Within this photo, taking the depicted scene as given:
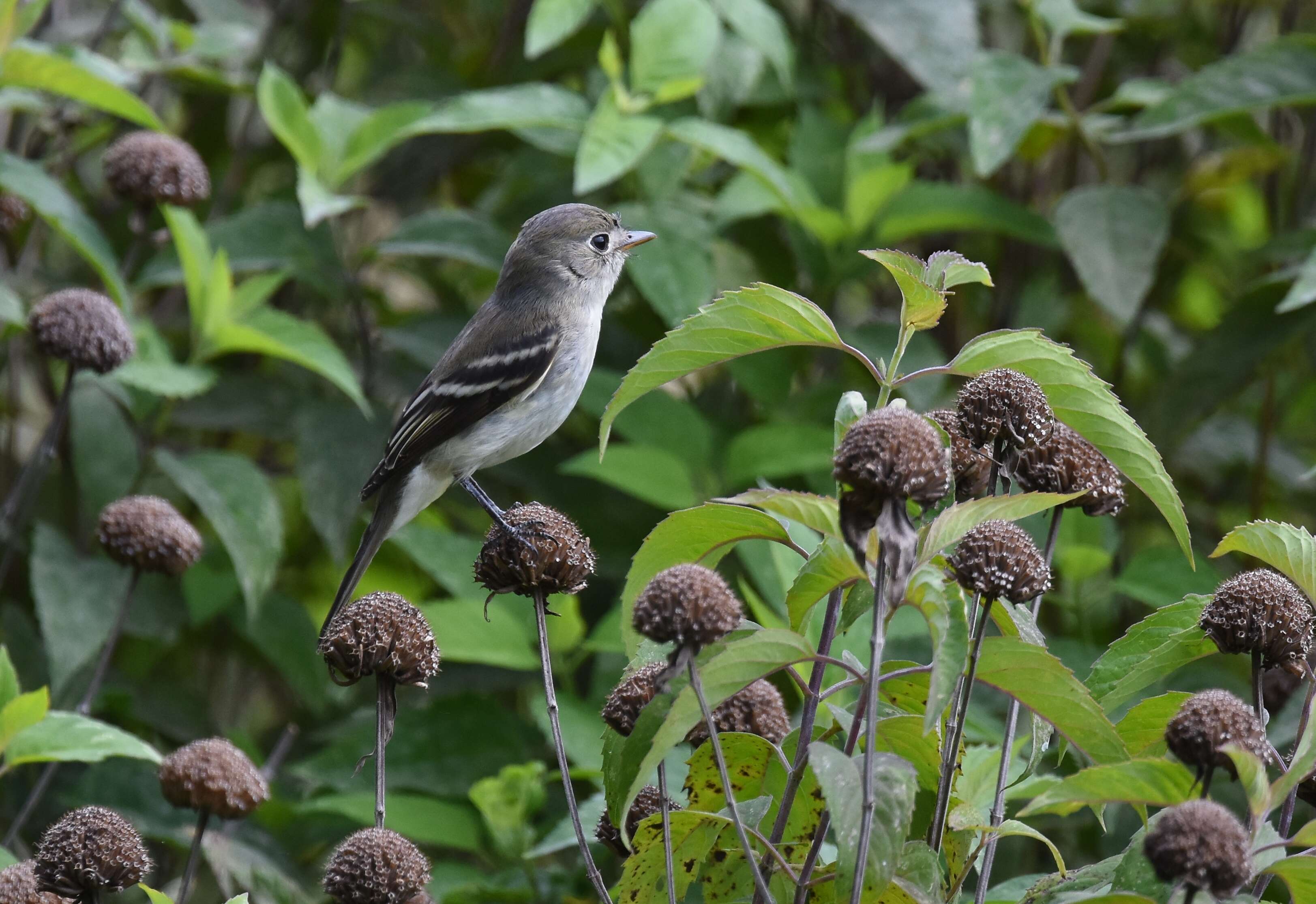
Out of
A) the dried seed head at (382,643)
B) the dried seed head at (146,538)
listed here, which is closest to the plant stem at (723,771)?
the dried seed head at (382,643)

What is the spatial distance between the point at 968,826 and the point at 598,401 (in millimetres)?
2289

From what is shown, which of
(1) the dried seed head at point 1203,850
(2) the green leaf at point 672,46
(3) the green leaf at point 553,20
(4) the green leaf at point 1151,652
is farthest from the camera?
(2) the green leaf at point 672,46

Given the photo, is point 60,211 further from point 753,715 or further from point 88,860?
point 753,715

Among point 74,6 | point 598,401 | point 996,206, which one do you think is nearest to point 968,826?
point 598,401

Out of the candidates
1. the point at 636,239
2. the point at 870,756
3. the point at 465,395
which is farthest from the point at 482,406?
the point at 870,756

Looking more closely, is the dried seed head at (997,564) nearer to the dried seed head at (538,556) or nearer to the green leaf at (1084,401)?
the green leaf at (1084,401)

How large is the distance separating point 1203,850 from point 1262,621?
1.77 feet

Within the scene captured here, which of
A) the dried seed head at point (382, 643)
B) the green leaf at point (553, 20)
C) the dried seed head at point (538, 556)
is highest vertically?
the green leaf at point (553, 20)

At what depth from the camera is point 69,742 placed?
7.88ft

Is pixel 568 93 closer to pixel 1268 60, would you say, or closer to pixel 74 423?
pixel 74 423

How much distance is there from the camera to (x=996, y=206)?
13.1ft

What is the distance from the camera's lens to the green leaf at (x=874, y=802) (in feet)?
4.46

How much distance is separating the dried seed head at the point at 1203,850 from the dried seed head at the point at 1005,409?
0.60 meters

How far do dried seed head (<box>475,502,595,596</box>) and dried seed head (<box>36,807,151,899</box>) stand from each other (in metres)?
0.65
